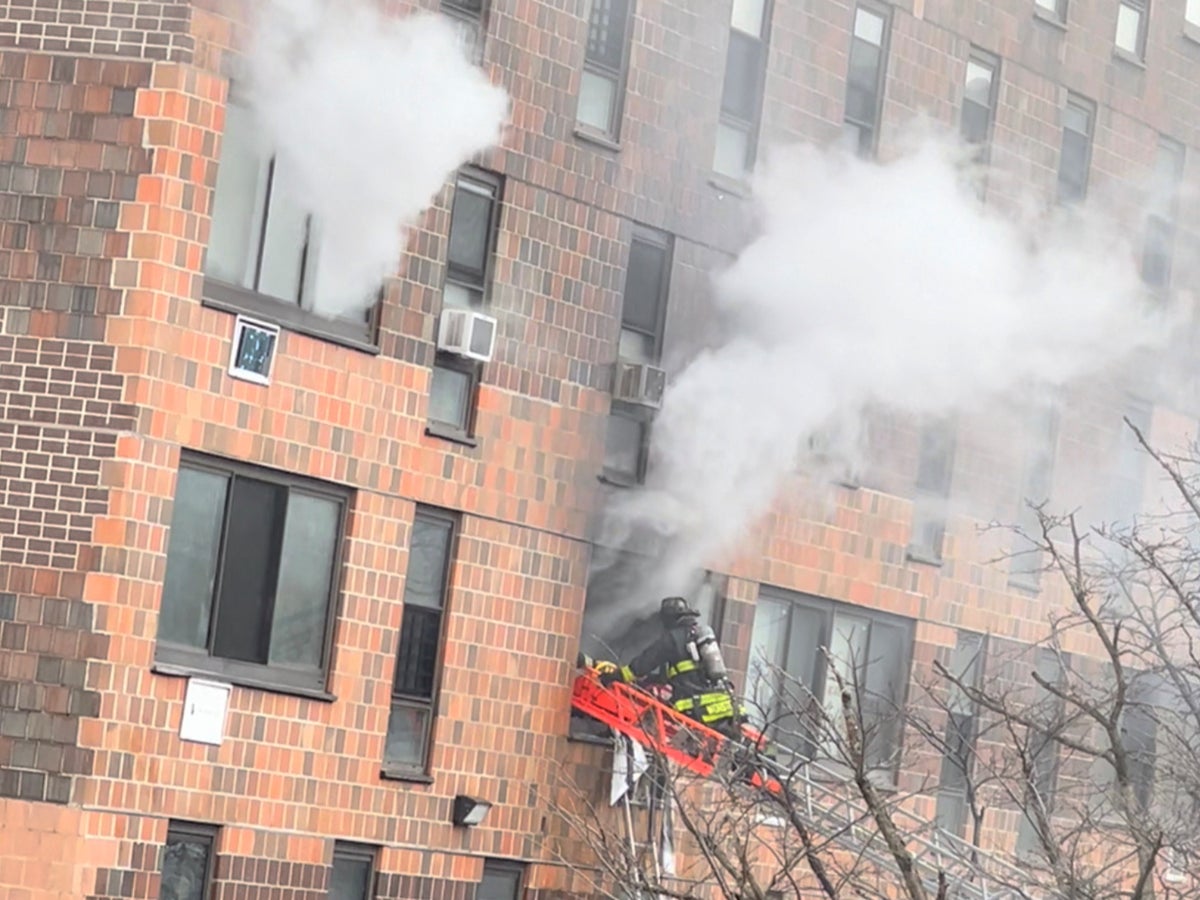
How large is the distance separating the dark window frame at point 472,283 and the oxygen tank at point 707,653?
99.9 inches

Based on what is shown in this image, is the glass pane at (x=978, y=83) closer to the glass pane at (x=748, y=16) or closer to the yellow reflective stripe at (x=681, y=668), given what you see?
the glass pane at (x=748, y=16)

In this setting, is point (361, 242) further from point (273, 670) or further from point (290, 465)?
point (273, 670)

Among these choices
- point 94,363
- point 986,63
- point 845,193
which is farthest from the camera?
point 986,63

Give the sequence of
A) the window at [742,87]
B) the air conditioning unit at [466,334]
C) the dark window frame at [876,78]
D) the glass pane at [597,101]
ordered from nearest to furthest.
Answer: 1. the air conditioning unit at [466,334]
2. the glass pane at [597,101]
3. the window at [742,87]
4. the dark window frame at [876,78]

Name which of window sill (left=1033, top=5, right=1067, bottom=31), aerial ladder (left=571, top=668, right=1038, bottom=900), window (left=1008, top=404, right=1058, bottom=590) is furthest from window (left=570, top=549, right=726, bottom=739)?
window sill (left=1033, top=5, right=1067, bottom=31)

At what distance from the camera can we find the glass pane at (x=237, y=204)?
21.2 metres

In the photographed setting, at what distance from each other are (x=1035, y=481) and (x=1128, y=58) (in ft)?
14.2

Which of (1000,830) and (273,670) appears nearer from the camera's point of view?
(273,670)

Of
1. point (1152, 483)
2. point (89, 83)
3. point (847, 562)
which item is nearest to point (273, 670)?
point (89, 83)

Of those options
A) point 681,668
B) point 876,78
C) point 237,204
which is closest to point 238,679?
point 237,204

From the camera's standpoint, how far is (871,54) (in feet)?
90.5

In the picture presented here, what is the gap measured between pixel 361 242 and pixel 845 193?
236 inches

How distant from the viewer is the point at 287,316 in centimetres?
2156

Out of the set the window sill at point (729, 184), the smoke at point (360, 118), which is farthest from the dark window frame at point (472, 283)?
the window sill at point (729, 184)
